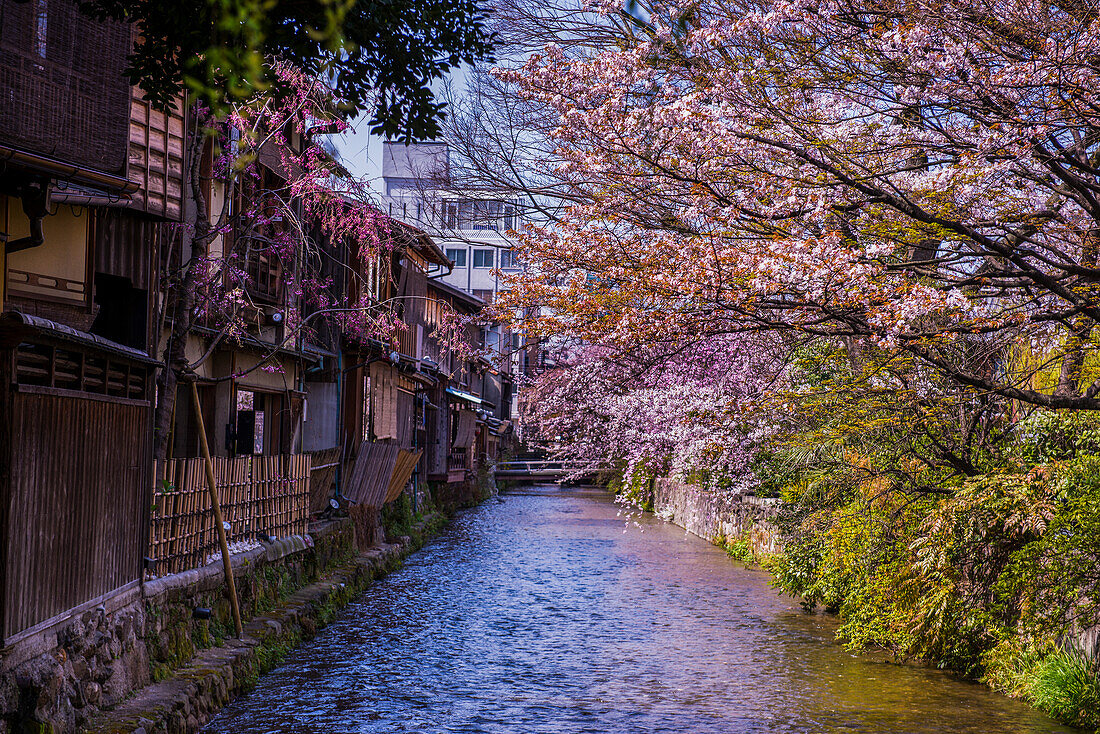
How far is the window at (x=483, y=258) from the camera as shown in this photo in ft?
255

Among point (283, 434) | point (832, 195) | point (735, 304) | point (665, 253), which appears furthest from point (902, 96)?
point (283, 434)

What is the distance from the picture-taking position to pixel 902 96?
30.0ft

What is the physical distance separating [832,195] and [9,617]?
8.19 m

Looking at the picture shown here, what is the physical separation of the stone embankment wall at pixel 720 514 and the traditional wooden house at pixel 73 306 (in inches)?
623

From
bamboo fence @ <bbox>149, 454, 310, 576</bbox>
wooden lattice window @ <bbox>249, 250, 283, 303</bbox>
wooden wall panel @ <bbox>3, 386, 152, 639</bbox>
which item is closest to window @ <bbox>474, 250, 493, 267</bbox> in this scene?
wooden lattice window @ <bbox>249, 250, 283, 303</bbox>

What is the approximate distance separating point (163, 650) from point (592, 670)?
5987 mm

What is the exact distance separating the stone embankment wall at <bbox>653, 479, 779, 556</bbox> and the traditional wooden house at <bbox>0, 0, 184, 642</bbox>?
15824 mm

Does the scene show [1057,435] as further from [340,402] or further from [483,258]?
[483,258]

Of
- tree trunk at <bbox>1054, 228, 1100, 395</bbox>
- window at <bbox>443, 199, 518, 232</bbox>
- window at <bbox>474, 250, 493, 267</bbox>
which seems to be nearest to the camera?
tree trunk at <bbox>1054, 228, 1100, 395</bbox>

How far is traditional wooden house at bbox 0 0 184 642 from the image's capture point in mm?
7332

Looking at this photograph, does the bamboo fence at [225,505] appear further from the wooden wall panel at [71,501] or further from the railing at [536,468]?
the railing at [536,468]

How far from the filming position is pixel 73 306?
33.1 ft

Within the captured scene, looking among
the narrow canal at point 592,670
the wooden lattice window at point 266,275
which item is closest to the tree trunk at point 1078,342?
the narrow canal at point 592,670

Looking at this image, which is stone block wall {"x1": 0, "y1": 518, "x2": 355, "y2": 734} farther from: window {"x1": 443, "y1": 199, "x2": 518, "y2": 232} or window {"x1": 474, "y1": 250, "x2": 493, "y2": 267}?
window {"x1": 474, "y1": 250, "x2": 493, "y2": 267}
